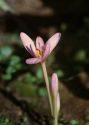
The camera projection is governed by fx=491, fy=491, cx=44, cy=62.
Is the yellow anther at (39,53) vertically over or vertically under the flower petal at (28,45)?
under

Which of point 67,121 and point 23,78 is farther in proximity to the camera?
point 23,78

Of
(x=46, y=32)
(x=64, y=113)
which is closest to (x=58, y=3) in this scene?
(x=46, y=32)

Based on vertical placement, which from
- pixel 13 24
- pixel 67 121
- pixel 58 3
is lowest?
pixel 67 121

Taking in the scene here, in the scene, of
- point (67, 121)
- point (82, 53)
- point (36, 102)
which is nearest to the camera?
point (67, 121)

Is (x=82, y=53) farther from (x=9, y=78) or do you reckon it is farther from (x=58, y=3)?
(x=58, y=3)

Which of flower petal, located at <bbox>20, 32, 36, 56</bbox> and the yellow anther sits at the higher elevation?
flower petal, located at <bbox>20, 32, 36, 56</bbox>

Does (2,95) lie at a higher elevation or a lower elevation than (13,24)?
lower

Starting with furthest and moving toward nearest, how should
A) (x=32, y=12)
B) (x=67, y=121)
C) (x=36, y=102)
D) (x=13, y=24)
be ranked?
1. (x=32, y=12)
2. (x=13, y=24)
3. (x=36, y=102)
4. (x=67, y=121)

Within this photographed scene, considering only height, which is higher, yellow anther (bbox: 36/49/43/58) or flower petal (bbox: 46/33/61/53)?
flower petal (bbox: 46/33/61/53)

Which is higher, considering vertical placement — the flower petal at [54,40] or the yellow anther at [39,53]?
the flower petal at [54,40]
